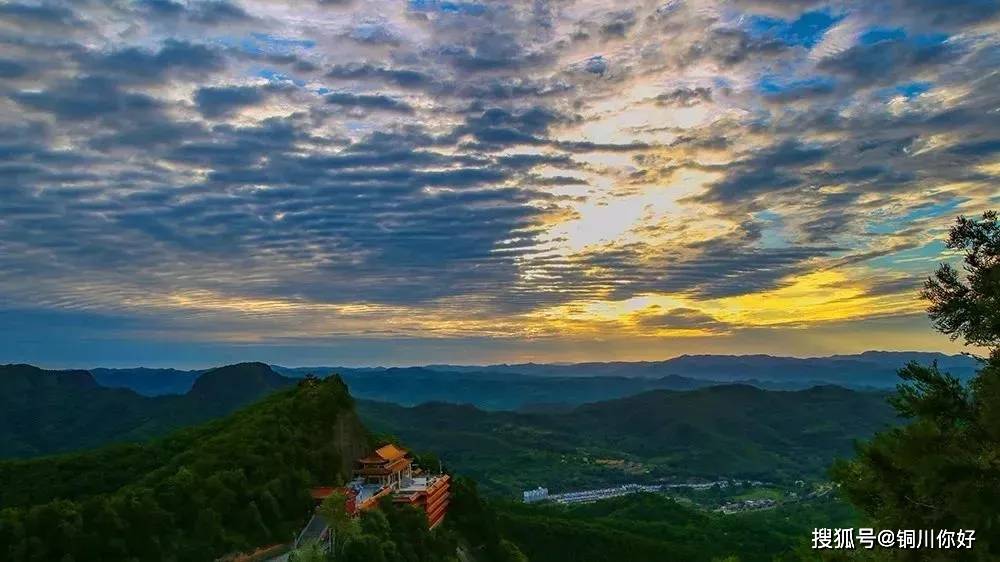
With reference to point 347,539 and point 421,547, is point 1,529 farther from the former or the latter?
point 421,547

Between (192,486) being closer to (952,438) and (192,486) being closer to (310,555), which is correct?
(310,555)

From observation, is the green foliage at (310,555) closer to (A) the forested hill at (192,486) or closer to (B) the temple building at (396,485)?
(A) the forested hill at (192,486)

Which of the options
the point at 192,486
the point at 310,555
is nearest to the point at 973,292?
the point at 310,555

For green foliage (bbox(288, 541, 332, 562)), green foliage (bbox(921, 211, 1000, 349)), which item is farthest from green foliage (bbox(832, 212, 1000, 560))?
green foliage (bbox(288, 541, 332, 562))

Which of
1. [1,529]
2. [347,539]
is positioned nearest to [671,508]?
[347,539]

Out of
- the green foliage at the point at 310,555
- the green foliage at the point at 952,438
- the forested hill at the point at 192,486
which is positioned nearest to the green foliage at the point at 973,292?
the green foliage at the point at 952,438
